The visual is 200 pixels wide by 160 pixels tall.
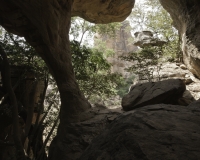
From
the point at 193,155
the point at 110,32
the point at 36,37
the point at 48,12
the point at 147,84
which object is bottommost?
the point at 193,155

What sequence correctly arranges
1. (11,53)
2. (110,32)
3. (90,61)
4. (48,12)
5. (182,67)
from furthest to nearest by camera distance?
(110,32) → (182,67) → (90,61) → (11,53) → (48,12)

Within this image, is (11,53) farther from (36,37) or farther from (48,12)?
(48,12)

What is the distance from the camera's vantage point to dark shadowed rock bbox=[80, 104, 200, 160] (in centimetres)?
206

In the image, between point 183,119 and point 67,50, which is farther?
point 67,50

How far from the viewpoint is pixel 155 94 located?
6281 millimetres

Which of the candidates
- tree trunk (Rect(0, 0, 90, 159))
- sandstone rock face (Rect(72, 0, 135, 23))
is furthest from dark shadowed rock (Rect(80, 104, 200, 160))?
sandstone rock face (Rect(72, 0, 135, 23))

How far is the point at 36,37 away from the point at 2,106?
2.61 meters

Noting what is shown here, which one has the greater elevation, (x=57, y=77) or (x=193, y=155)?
(x=57, y=77)

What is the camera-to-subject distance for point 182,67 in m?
10.4

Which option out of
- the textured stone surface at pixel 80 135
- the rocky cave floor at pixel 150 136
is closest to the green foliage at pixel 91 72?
the textured stone surface at pixel 80 135

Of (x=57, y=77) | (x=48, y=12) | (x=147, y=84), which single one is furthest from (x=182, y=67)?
(x=48, y=12)

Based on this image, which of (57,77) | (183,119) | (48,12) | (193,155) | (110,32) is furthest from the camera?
(110,32)

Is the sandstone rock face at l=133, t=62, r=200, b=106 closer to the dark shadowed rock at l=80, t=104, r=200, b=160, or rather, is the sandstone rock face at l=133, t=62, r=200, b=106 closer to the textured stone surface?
the textured stone surface

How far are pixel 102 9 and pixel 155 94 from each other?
6297 millimetres
